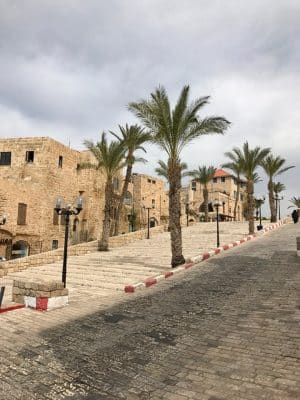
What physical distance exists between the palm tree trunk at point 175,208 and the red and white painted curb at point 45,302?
6894 millimetres

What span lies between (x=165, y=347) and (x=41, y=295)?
4.56m

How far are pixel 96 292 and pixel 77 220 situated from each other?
25.3 metres

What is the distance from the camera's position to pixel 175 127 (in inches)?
630

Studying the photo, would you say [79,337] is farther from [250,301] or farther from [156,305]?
[250,301]

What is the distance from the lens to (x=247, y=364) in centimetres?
507

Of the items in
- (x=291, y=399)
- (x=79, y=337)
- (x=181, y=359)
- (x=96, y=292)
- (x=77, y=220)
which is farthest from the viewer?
(x=77, y=220)

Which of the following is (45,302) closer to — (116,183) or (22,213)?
(22,213)

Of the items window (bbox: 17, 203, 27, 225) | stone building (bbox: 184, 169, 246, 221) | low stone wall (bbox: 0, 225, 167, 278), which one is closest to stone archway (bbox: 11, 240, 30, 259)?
window (bbox: 17, 203, 27, 225)

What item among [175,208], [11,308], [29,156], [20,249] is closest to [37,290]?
[11,308]

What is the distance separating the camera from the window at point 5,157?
32781 mm

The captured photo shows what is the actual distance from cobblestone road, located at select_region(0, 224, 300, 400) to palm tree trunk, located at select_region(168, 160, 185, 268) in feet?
16.3

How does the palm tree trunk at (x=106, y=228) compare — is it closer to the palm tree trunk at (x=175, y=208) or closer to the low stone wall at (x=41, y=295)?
the palm tree trunk at (x=175, y=208)

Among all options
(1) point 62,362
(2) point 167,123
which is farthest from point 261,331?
(2) point 167,123

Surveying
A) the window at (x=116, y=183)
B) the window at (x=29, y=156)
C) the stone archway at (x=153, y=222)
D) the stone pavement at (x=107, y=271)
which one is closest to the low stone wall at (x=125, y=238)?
the stone pavement at (x=107, y=271)
